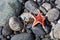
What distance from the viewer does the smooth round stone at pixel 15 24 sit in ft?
12.2

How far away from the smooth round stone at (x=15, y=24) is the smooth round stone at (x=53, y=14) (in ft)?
1.76

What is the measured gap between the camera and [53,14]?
3.65 m

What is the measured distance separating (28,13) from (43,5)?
0.33 m

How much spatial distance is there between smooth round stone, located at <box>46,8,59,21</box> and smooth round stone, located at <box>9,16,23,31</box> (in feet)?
1.76

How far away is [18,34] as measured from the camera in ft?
12.4

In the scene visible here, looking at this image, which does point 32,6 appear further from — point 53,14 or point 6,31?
point 6,31

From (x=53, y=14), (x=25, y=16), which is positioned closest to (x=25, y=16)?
(x=25, y=16)

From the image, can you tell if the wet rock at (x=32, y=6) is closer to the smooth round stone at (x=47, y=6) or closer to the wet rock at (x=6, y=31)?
the smooth round stone at (x=47, y=6)

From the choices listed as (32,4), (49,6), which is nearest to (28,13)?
(32,4)

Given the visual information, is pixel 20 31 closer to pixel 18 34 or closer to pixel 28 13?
pixel 18 34

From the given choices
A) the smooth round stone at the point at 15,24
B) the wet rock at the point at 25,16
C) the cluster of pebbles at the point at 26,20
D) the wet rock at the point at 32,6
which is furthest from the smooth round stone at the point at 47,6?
the smooth round stone at the point at 15,24

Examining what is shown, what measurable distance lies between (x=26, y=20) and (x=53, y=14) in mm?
539

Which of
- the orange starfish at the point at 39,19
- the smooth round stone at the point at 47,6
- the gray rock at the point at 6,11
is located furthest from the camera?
the gray rock at the point at 6,11

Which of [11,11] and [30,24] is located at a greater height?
[11,11]
